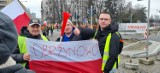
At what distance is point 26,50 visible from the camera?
4.52 metres

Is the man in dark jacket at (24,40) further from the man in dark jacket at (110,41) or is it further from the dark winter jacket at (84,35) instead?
the man in dark jacket at (110,41)

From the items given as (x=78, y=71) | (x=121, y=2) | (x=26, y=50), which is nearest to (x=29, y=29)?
(x=26, y=50)

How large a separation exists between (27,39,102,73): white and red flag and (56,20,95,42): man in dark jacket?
117mm

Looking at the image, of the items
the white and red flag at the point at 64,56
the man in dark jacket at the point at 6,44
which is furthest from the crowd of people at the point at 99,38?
the man in dark jacket at the point at 6,44

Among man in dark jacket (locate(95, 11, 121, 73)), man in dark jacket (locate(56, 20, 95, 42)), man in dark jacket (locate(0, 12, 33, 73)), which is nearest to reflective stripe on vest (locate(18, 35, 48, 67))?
man in dark jacket (locate(56, 20, 95, 42))

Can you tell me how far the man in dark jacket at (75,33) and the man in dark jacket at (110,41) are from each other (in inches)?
7.0

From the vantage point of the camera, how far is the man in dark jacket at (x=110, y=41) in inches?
180

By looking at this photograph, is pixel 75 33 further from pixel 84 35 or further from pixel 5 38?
pixel 5 38

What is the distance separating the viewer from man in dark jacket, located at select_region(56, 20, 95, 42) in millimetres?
4883

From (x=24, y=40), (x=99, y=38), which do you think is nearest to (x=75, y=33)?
(x=99, y=38)

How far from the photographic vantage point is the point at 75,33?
4.96 metres

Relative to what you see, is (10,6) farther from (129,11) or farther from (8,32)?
(129,11)

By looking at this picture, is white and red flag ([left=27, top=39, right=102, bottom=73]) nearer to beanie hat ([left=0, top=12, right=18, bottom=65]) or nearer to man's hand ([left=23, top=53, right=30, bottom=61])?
man's hand ([left=23, top=53, right=30, bottom=61])

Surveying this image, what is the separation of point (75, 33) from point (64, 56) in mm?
426
